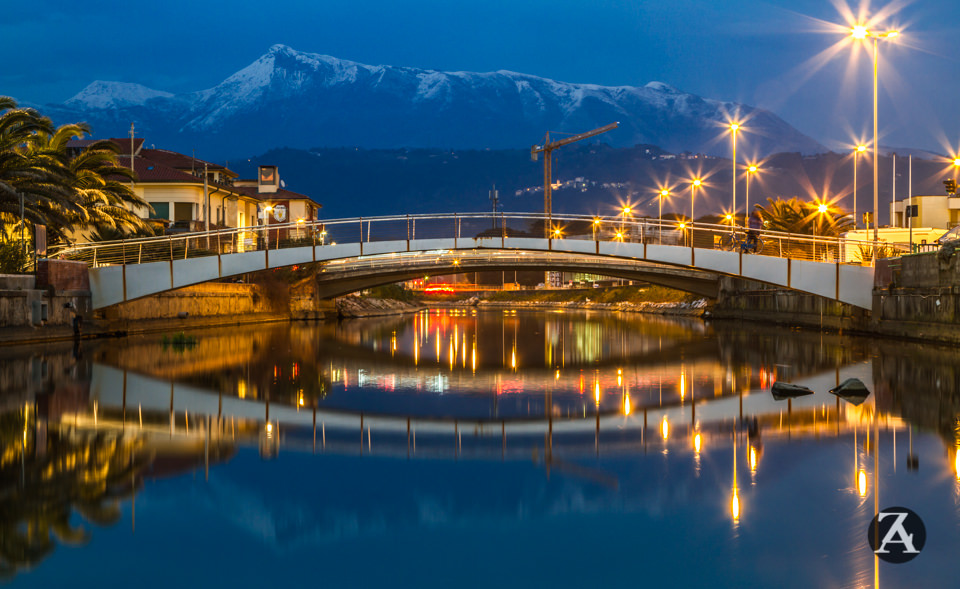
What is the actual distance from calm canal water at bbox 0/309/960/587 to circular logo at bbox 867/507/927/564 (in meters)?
0.09

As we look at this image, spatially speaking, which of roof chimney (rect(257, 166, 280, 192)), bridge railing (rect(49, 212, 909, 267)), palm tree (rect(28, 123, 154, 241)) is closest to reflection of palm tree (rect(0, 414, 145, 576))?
bridge railing (rect(49, 212, 909, 267))

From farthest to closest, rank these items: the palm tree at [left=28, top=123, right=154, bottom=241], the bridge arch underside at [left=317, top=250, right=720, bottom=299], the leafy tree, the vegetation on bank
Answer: the leafy tree < the bridge arch underside at [left=317, top=250, right=720, bottom=299] < the palm tree at [left=28, top=123, right=154, bottom=241] < the vegetation on bank

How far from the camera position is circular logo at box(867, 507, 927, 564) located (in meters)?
6.46

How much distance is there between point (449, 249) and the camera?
38.4 m

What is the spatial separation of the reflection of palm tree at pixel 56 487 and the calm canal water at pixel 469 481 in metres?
0.03

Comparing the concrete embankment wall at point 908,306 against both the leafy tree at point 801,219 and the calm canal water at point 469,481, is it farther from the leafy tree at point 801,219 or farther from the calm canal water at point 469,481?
the leafy tree at point 801,219

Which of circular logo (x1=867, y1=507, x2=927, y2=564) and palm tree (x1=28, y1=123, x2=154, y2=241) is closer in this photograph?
circular logo (x1=867, y1=507, x2=927, y2=564)

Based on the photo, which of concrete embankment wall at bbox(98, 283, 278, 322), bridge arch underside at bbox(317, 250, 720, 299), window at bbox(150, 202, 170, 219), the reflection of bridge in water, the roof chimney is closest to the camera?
the reflection of bridge in water

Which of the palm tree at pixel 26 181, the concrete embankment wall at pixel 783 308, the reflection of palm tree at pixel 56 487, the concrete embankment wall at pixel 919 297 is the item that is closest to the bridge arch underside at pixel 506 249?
the concrete embankment wall at pixel 919 297

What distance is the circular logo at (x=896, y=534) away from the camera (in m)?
6.46

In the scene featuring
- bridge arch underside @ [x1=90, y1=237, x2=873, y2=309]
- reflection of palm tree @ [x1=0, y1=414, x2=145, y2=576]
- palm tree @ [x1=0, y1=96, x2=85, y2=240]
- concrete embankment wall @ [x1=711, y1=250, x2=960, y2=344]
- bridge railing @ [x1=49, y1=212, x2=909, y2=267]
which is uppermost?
palm tree @ [x1=0, y1=96, x2=85, y2=240]

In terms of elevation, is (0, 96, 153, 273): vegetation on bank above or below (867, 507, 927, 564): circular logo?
above

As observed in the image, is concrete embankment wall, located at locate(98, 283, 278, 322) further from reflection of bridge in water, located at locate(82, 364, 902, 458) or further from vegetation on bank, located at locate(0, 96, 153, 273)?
reflection of bridge in water, located at locate(82, 364, 902, 458)

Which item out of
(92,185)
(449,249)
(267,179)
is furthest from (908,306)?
(267,179)
